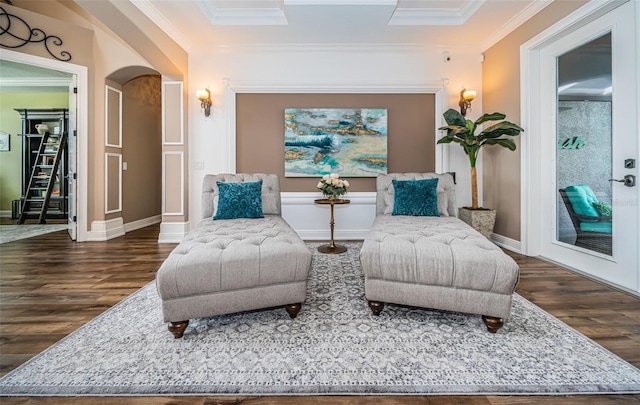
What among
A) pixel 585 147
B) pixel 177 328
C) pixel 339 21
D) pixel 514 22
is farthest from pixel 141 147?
pixel 585 147

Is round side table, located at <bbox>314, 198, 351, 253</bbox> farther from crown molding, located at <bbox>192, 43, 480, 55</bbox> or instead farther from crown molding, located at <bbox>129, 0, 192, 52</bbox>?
crown molding, located at <bbox>129, 0, 192, 52</bbox>

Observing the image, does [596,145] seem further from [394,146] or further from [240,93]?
[240,93]

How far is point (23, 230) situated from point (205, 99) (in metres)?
4.08

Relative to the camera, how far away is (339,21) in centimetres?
357

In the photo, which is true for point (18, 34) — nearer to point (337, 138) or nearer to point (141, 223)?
point (141, 223)

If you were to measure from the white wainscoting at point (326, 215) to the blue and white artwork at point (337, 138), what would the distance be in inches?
16.8

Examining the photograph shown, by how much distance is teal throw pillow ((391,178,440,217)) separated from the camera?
3.01 meters

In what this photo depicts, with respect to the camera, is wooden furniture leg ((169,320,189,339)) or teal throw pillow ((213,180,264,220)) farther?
teal throw pillow ((213,180,264,220))

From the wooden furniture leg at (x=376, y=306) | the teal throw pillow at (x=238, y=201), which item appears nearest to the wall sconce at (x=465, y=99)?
the teal throw pillow at (x=238, y=201)

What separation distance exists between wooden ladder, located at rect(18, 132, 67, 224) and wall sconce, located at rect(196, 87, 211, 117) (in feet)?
12.2

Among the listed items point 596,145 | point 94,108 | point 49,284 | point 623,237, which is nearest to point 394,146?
point 596,145

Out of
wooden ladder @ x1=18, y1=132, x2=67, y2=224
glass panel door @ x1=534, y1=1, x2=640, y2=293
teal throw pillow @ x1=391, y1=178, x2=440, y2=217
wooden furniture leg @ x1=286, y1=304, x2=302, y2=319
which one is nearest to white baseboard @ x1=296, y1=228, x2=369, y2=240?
teal throw pillow @ x1=391, y1=178, x2=440, y2=217

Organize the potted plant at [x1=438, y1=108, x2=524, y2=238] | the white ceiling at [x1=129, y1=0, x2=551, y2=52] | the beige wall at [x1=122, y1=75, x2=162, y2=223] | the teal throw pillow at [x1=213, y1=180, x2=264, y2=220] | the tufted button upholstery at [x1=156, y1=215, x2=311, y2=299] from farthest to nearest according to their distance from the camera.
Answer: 1. the beige wall at [x1=122, y1=75, x2=162, y2=223]
2. the potted plant at [x1=438, y1=108, x2=524, y2=238]
3. the white ceiling at [x1=129, y1=0, x2=551, y2=52]
4. the teal throw pillow at [x1=213, y1=180, x2=264, y2=220]
5. the tufted button upholstery at [x1=156, y1=215, x2=311, y2=299]

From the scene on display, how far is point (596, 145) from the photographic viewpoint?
2.69 metres
